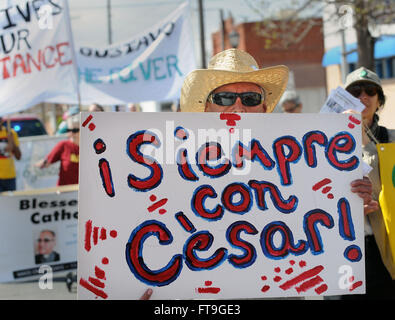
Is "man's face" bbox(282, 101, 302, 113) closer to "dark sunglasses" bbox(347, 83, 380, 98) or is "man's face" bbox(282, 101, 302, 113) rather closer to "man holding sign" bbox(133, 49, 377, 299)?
"dark sunglasses" bbox(347, 83, 380, 98)

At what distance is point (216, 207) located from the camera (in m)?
2.89

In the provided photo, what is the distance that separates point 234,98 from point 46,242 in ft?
14.9

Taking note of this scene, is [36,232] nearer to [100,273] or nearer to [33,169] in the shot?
[33,169]

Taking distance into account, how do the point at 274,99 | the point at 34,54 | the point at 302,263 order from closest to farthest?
the point at 302,263
the point at 274,99
the point at 34,54

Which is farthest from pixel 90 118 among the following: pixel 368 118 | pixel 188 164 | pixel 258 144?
pixel 368 118

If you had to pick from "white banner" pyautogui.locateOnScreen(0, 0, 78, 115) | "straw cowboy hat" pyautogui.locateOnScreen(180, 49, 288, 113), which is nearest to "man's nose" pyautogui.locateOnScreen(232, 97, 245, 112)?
"straw cowboy hat" pyautogui.locateOnScreen(180, 49, 288, 113)

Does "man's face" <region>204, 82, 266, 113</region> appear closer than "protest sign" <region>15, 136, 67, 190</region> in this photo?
Yes

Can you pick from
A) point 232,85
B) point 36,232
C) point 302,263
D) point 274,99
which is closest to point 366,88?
point 274,99

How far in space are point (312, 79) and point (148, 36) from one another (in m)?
29.2

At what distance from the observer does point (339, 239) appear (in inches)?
115

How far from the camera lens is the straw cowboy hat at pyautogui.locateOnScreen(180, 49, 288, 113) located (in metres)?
3.53

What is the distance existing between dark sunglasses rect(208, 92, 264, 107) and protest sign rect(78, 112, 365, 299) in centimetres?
59

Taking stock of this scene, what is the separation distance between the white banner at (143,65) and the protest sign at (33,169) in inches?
66.1
